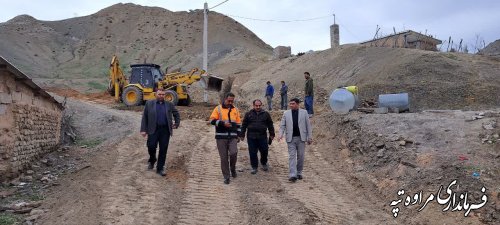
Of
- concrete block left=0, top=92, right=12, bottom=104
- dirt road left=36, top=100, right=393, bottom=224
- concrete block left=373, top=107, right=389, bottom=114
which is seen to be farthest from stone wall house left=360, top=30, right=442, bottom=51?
concrete block left=0, top=92, right=12, bottom=104

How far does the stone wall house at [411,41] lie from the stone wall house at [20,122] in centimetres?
1828

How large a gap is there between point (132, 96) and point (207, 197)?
12.9 m

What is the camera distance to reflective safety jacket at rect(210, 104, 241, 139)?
754 centimetres

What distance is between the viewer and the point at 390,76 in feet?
54.7

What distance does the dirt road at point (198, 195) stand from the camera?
570cm

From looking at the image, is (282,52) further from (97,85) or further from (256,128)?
(256,128)

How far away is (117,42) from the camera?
5028cm

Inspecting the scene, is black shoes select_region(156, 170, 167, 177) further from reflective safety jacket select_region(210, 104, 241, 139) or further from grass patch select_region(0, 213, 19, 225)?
grass patch select_region(0, 213, 19, 225)

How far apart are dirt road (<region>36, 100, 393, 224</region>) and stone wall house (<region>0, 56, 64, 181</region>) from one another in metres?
0.94

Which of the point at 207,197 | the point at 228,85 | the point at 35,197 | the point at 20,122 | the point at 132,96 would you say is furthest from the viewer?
the point at 228,85

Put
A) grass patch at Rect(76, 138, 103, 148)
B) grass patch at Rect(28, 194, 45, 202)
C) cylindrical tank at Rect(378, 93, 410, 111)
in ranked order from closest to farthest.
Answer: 1. grass patch at Rect(28, 194, 45, 202)
2. grass patch at Rect(76, 138, 103, 148)
3. cylindrical tank at Rect(378, 93, 410, 111)

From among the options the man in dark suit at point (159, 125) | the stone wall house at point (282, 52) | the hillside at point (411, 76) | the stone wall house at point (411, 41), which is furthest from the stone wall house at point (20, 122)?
the stone wall house at point (282, 52)

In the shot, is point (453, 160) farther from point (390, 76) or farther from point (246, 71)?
point (246, 71)

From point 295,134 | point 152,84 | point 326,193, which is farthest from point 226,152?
point 152,84
